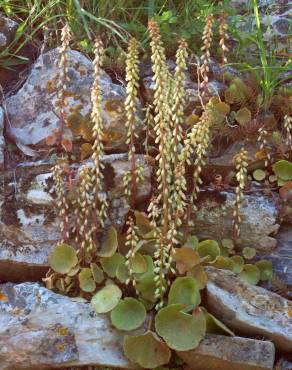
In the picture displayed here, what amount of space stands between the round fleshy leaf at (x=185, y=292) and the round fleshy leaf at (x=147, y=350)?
23cm

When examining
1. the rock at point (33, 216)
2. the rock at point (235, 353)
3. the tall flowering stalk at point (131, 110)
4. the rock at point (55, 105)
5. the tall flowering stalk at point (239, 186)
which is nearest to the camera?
the rock at point (235, 353)

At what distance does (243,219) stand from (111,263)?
0.85 meters

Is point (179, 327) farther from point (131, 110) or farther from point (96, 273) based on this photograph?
point (131, 110)

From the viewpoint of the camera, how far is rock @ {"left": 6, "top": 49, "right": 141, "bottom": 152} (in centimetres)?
385

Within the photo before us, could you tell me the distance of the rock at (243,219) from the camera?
3.76 metres

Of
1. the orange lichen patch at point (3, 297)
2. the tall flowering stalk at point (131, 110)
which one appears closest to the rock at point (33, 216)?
the tall flowering stalk at point (131, 110)

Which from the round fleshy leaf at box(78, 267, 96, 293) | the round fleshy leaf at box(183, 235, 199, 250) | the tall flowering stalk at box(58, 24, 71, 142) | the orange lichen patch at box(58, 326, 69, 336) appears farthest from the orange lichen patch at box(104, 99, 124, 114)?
the orange lichen patch at box(58, 326, 69, 336)

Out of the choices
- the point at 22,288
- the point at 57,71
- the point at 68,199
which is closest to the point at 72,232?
the point at 68,199

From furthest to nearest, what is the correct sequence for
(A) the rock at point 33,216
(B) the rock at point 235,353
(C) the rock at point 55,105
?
1. (C) the rock at point 55,105
2. (A) the rock at point 33,216
3. (B) the rock at point 235,353

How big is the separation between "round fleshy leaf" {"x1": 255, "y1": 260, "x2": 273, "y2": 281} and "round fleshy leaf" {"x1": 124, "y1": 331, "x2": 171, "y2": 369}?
781mm

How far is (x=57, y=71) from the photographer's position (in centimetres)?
407

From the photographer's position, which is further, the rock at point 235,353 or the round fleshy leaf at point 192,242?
the round fleshy leaf at point 192,242

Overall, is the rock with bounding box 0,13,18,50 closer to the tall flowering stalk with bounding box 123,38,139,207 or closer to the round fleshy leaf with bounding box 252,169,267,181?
the tall flowering stalk with bounding box 123,38,139,207

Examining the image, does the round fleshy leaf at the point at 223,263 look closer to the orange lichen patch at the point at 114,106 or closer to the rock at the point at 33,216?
the rock at the point at 33,216
